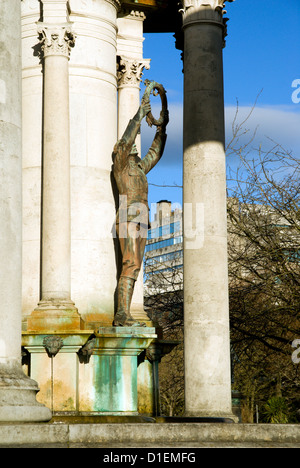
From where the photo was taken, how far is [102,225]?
22234 mm

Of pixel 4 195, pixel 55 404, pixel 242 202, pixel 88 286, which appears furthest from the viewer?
pixel 242 202

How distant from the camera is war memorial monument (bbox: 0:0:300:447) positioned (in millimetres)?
20609

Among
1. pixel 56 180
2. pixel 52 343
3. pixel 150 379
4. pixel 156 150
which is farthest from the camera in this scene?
pixel 156 150

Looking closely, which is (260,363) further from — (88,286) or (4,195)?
(4,195)

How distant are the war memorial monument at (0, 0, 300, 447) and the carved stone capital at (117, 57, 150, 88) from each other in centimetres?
Result: 76

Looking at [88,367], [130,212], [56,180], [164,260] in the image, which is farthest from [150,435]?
[164,260]

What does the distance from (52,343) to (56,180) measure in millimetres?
3797

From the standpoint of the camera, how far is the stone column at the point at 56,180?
2038 cm

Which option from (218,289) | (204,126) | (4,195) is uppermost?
(204,126)

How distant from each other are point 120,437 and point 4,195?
4.35m

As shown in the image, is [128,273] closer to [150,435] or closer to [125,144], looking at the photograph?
[125,144]
